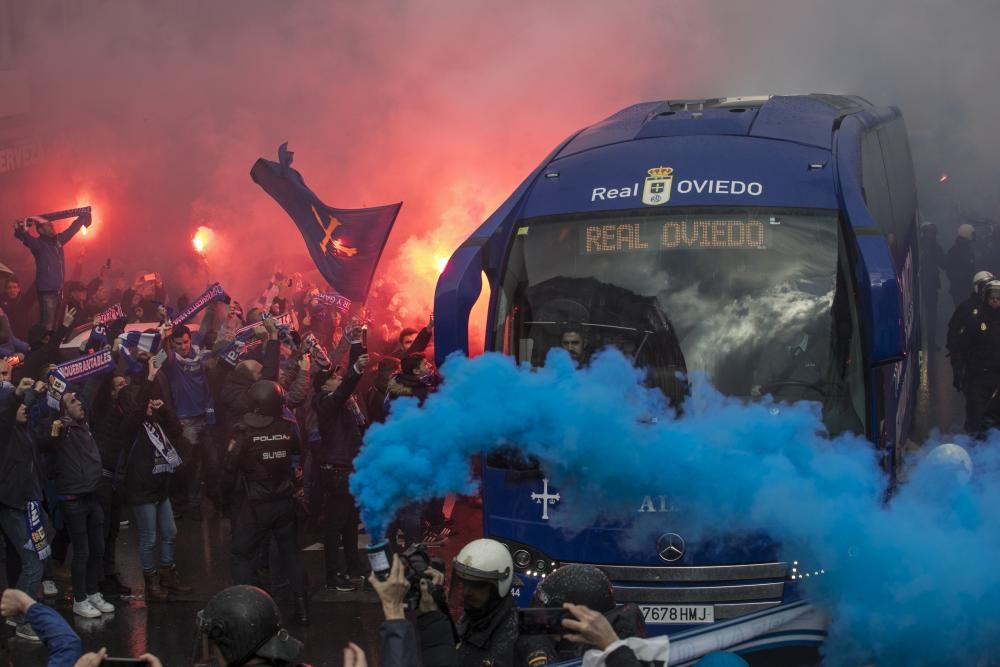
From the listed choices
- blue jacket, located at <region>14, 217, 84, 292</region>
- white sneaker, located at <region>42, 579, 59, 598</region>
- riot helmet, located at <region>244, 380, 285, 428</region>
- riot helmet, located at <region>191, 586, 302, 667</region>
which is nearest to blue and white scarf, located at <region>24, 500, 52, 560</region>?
white sneaker, located at <region>42, 579, 59, 598</region>

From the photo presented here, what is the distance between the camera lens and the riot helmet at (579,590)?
14.4ft

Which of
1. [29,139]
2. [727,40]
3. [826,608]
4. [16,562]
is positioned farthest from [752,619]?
[29,139]

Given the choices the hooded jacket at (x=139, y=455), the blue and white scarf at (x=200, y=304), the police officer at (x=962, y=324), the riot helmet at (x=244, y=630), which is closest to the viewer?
the riot helmet at (x=244, y=630)

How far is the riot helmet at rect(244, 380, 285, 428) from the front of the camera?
8.45 meters

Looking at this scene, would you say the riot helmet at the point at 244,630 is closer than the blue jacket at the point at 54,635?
Yes

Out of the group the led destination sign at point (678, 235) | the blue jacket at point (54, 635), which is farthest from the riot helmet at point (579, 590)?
the led destination sign at point (678, 235)

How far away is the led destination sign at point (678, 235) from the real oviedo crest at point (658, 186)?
135 millimetres

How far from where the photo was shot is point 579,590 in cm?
441

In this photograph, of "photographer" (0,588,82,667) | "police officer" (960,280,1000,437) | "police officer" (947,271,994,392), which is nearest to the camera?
"photographer" (0,588,82,667)

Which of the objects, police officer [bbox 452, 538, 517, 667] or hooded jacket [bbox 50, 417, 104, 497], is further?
hooded jacket [bbox 50, 417, 104, 497]

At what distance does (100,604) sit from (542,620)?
542 cm

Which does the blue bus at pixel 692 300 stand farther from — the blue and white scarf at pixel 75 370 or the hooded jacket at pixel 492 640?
the blue and white scarf at pixel 75 370

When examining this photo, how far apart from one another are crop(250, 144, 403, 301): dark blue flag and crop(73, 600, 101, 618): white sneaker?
173 inches

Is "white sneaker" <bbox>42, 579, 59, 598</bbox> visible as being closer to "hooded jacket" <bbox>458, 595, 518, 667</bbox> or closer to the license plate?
the license plate
